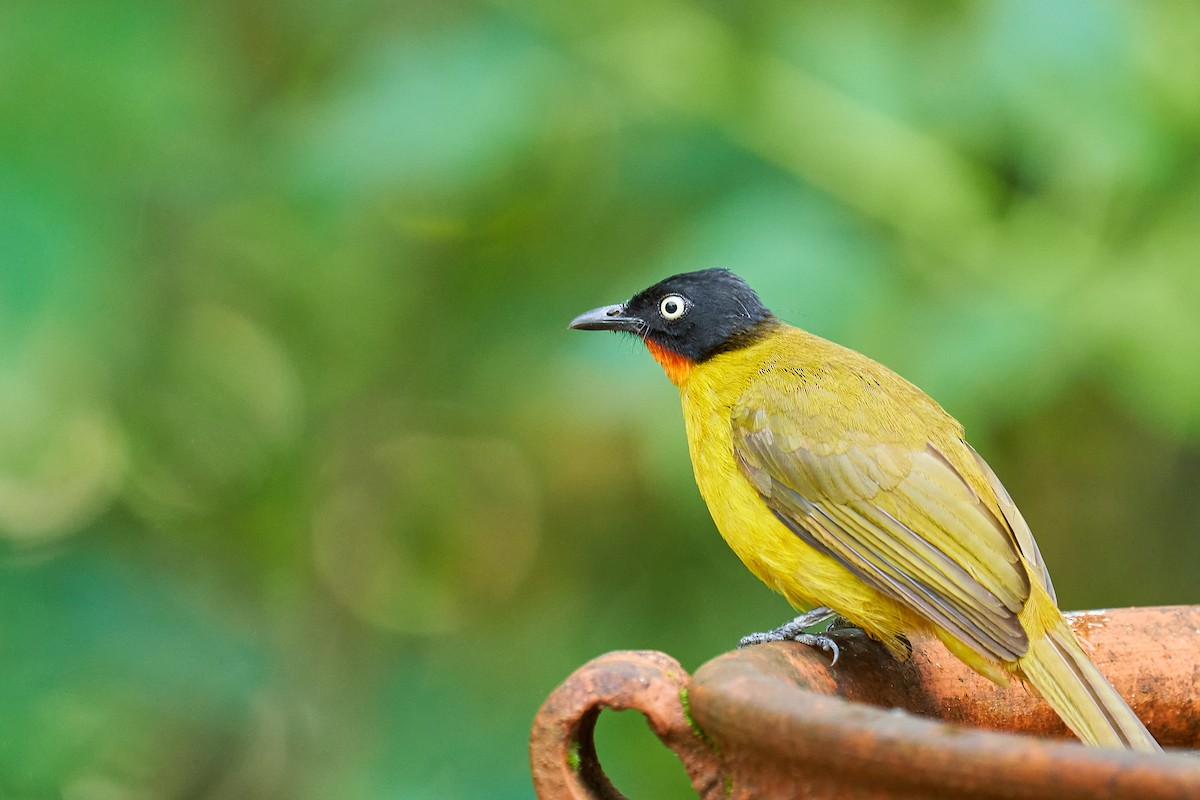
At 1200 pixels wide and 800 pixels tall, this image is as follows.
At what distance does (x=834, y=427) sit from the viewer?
11.5ft

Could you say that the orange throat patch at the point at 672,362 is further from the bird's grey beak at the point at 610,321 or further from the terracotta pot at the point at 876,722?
the terracotta pot at the point at 876,722

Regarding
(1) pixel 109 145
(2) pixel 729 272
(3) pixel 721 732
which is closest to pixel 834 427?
(2) pixel 729 272

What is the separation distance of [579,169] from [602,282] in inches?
13.5

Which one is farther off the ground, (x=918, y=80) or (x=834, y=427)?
(x=918, y=80)

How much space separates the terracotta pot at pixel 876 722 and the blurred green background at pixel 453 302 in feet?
3.50

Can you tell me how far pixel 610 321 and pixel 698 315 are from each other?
0.25 m

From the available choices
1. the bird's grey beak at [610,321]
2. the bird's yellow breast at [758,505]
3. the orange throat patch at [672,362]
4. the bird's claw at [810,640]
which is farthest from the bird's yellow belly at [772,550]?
the bird's grey beak at [610,321]

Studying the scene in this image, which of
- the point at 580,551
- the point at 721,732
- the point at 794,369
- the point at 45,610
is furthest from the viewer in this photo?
the point at 580,551

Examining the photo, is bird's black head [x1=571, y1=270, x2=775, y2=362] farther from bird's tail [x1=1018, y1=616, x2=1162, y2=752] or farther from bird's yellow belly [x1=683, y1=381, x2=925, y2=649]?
bird's tail [x1=1018, y1=616, x2=1162, y2=752]

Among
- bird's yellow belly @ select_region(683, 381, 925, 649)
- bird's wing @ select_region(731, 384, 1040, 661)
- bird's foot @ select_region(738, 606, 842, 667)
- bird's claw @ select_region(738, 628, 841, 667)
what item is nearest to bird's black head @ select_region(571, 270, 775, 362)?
bird's yellow belly @ select_region(683, 381, 925, 649)

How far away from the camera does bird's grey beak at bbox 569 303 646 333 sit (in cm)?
415

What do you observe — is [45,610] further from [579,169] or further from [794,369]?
[794,369]

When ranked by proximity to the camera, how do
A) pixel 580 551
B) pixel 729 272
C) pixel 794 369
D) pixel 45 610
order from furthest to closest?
1. pixel 580 551
2. pixel 45 610
3. pixel 729 272
4. pixel 794 369

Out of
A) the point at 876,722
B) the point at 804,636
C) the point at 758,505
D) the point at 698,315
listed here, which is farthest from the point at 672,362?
the point at 876,722
